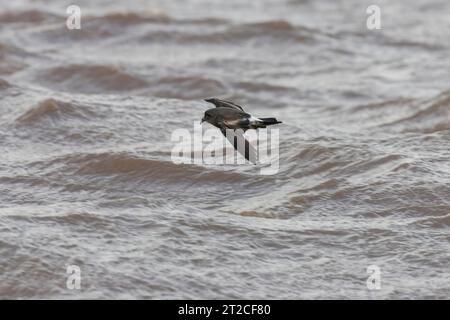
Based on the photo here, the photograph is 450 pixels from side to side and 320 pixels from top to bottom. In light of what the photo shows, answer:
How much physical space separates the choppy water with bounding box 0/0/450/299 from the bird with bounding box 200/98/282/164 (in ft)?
1.92

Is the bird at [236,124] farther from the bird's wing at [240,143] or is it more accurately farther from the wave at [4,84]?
the wave at [4,84]

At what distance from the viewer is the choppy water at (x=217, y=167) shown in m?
6.38

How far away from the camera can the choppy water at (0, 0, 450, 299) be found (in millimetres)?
6379

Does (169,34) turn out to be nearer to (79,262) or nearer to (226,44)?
(226,44)

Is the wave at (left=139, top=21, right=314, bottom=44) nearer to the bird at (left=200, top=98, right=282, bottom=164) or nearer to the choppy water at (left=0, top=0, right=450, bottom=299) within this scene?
the choppy water at (left=0, top=0, right=450, bottom=299)

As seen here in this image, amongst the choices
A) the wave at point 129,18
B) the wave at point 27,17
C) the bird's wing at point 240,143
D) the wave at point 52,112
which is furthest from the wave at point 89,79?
the bird's wing at point 240,143

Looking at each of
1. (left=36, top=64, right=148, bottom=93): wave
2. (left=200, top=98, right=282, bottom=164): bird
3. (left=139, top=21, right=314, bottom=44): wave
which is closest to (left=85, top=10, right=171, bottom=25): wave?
(left=139, top=21, right=314, bottom=44): wave

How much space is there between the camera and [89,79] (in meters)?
10.9

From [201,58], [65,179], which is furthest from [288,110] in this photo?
[65,179]

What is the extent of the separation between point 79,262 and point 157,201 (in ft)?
3.93

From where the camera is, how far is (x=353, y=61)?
40.0 feet

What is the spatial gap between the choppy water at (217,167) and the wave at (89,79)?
0.07 ft

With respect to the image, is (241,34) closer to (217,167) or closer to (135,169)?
(217,167)

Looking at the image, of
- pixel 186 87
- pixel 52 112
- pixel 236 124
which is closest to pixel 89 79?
pixel 186 87
